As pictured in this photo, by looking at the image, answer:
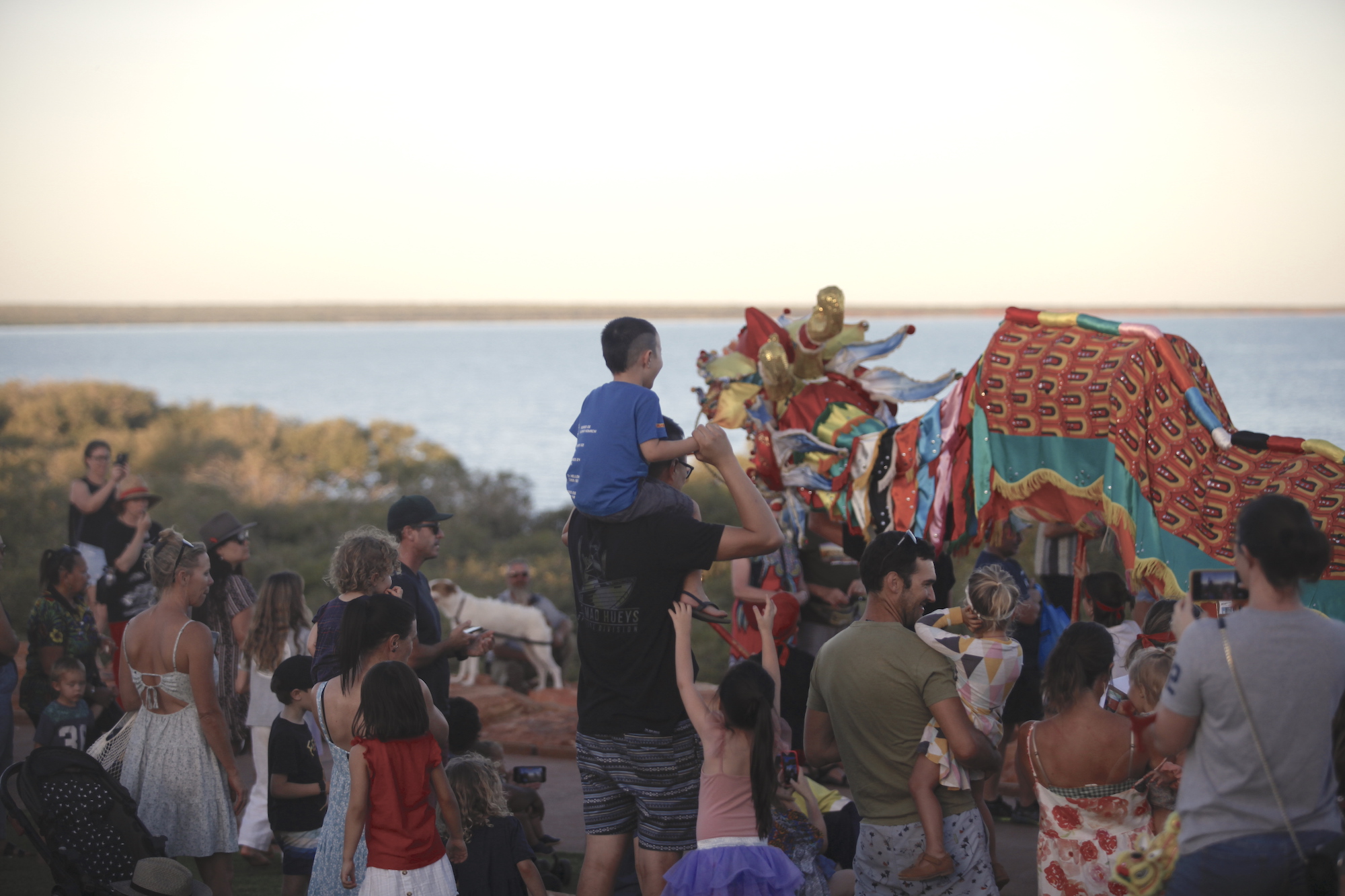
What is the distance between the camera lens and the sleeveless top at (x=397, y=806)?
3.48 meters

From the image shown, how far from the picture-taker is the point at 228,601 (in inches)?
251

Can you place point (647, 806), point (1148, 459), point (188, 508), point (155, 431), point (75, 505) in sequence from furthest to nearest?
point (155, 431)
point (188, 508)
point (75, 505)
point (1148, 459)
point (647, 806)

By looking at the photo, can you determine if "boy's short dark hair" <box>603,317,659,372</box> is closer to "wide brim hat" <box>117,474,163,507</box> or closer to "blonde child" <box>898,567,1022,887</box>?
"blonde child" <box>898,567,1022,887</box>

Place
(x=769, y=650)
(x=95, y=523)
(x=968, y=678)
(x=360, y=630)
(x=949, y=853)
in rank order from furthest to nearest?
(x=95, y=523)
(x=769, y=650)
(x=360, y=630)
(x=968, y=678)
(x=949, y=853)

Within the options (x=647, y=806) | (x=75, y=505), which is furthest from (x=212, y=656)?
(x=75, y=505)

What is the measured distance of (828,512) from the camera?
6453 millimetres

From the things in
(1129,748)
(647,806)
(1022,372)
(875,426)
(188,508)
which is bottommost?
(188,508)

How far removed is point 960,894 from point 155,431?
28.1 metres

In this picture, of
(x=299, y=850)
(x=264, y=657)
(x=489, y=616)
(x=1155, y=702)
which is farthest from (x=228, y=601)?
(x=1155, y=702)

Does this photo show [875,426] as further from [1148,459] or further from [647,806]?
[647,806]

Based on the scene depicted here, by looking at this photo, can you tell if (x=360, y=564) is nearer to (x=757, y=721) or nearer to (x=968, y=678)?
(x=757, y=721)

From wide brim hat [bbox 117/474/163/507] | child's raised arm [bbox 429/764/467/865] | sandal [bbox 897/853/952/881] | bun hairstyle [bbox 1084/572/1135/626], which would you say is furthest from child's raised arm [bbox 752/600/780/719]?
wide brim hat [bbox 117/474/163/507]

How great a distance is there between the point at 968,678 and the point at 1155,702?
697 millimetres

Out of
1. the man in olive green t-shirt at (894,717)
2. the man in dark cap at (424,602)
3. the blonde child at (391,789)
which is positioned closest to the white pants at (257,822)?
the man in dark cap at (424,602)
